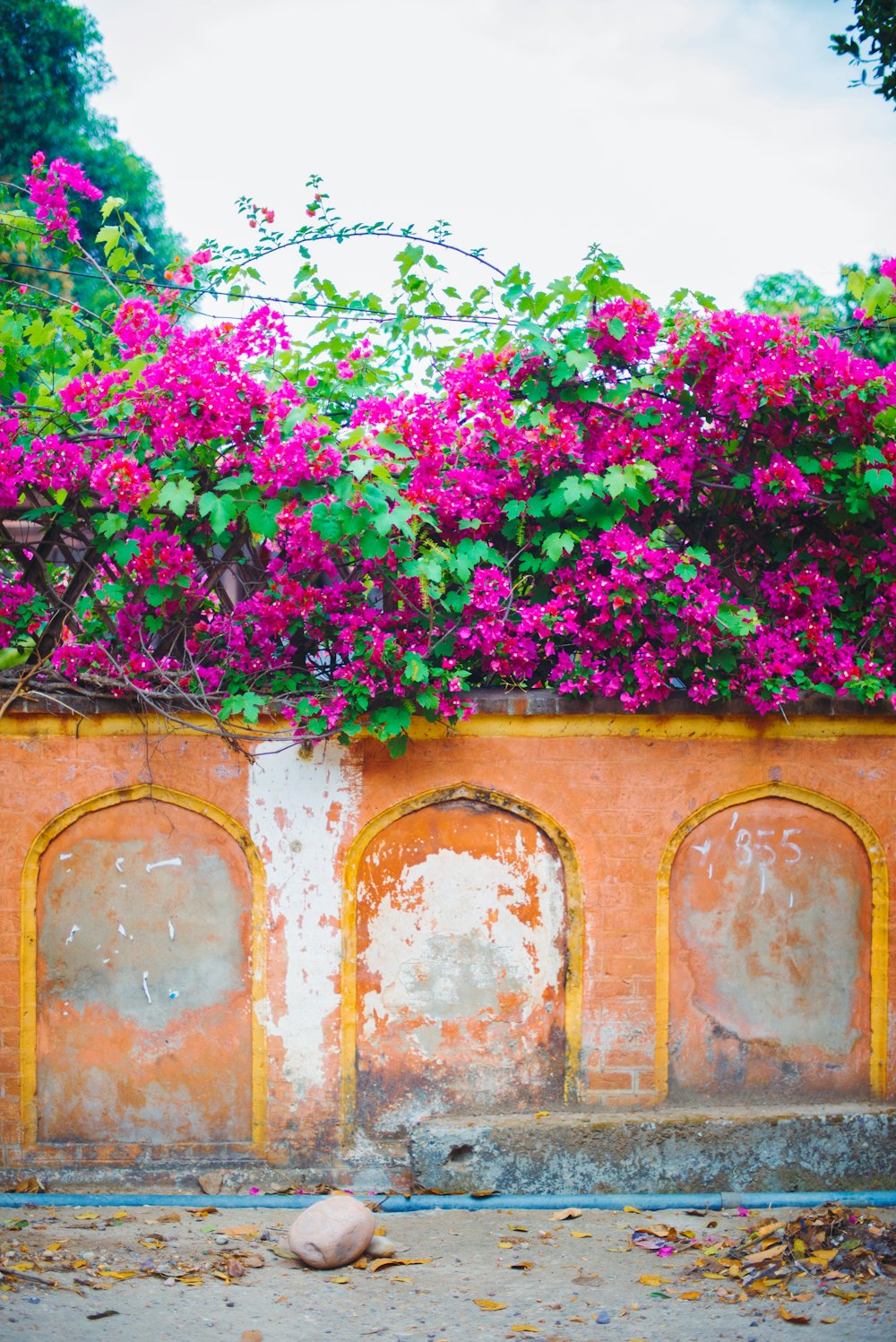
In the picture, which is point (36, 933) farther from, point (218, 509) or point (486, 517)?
point (486, 517)

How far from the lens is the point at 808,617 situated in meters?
6.36

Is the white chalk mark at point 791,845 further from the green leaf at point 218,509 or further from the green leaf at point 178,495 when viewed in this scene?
the green leaf at point 178,495

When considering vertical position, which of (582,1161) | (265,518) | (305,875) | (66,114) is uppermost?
(66,114)

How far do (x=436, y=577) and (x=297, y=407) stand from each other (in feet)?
3.83

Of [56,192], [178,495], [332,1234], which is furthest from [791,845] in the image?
[56,192]

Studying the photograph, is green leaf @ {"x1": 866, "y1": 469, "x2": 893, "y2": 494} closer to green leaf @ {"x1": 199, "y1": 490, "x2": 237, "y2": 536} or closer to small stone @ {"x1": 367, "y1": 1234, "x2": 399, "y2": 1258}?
green leaf @ {"x1": 199, "y1": 490, "x2": 237, "y2": 536}

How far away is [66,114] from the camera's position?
16.0 m

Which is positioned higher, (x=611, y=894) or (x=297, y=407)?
(x=297, y=407)

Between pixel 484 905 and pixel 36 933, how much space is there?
2.53m

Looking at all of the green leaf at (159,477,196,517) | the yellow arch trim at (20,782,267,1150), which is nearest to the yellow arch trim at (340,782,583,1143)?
the yellow arch trim at (20,782,267,1150)

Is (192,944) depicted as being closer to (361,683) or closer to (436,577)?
(361,683)

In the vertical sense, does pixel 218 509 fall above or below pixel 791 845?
above

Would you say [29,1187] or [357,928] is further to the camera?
[357,928]

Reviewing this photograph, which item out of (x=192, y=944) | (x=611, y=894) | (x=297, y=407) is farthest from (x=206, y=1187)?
(x=297, y=407)
